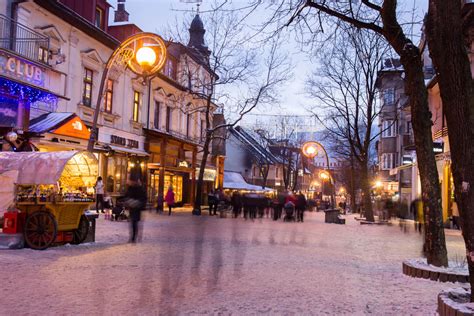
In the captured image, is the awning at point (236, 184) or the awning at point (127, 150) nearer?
the awning at point (127, 150)

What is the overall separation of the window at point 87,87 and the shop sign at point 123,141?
9.04ft

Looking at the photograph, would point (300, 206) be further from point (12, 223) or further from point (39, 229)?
point (12, 223)

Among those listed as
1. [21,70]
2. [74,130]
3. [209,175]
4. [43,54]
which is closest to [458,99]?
[21,70]

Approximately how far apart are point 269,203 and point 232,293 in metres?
26.4

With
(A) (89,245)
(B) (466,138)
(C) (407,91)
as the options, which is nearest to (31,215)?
(A) (89,245)

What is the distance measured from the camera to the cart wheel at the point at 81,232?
1210 cm

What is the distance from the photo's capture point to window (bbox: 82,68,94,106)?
79.2 feet

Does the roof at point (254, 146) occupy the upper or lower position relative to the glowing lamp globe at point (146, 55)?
upper

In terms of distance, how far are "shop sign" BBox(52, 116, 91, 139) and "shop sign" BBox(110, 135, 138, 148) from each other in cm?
477

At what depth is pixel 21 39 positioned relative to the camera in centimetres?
1756

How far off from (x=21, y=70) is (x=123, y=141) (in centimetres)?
1178

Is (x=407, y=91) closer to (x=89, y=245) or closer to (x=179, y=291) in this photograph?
(x=179, y=291)

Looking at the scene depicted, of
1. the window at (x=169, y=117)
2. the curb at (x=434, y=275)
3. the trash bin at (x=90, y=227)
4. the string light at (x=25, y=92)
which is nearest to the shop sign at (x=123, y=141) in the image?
the window at (x=169, y=117)

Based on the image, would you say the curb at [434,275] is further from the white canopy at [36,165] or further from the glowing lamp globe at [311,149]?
the glowing lamp globe at [311,149]
